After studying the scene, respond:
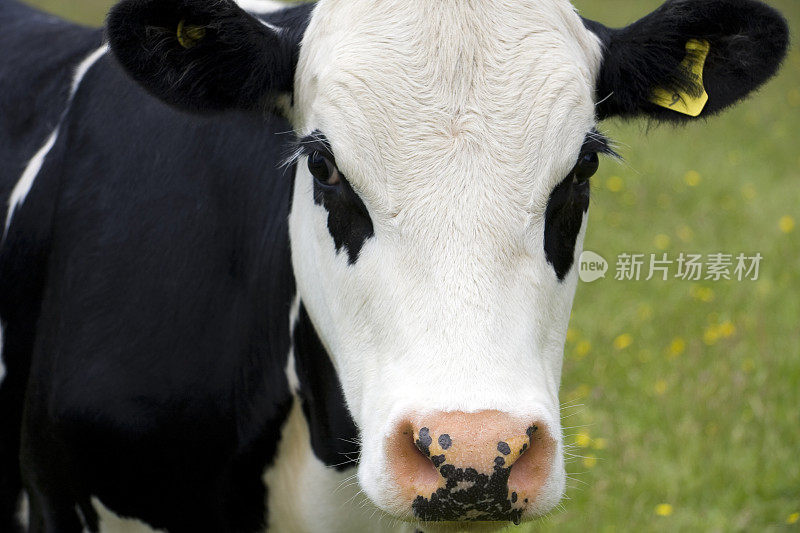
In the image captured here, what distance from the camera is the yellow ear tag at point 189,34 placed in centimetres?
257

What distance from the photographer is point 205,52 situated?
260 cm

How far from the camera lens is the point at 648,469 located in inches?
177

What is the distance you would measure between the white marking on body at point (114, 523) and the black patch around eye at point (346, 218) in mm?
1127

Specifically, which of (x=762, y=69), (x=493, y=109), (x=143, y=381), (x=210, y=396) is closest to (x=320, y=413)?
(x=210, y=396)

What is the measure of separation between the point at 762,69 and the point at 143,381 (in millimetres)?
Result: 1909

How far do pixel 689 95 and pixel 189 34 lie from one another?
1349mm

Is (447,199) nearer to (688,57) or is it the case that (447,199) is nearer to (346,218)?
(346,218)

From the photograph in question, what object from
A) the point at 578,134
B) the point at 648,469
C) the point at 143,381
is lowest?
the point at 648,469

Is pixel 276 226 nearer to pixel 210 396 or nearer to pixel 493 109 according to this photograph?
pixel 210 396

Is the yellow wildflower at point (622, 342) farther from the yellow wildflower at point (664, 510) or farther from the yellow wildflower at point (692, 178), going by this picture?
the yellow wildflower at point (692, 178)

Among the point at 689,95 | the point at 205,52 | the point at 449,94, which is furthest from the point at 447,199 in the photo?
the point at 689,95

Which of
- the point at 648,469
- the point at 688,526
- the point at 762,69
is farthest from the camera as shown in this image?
the point at 648,469

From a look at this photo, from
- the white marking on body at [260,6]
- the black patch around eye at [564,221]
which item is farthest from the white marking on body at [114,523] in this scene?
the white marking on body at [260,6]

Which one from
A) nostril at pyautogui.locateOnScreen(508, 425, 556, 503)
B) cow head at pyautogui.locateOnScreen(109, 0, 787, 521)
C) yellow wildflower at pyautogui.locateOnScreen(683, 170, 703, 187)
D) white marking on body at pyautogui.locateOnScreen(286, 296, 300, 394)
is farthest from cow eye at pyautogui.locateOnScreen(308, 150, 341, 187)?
yellow wildflower at pyautogui.locateOnScreen(683, 170, 703, 187)
